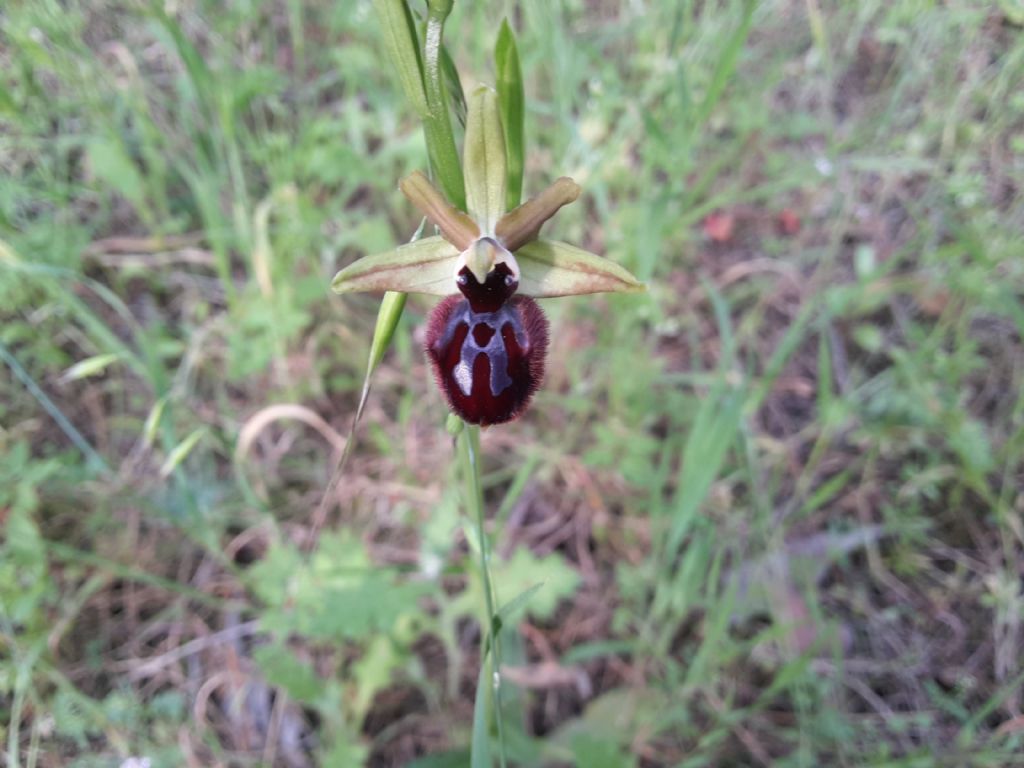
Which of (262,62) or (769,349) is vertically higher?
(262,62)

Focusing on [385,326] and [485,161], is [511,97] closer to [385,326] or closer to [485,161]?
[485,161]

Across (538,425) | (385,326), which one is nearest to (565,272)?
(385,326)

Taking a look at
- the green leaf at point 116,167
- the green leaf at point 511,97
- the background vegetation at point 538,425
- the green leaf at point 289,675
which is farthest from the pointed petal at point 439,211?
the green leaf at point 116,167

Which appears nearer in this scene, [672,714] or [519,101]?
[519,101]

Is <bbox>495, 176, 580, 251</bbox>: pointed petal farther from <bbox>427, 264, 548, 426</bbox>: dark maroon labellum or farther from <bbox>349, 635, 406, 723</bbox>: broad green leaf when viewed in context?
<bbox>349, 635, 406, 723</bbox>: broad green leaf

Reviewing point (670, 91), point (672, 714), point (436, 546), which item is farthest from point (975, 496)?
point (436, 546)

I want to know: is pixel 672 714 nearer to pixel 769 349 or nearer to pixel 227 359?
pixel 769 349
